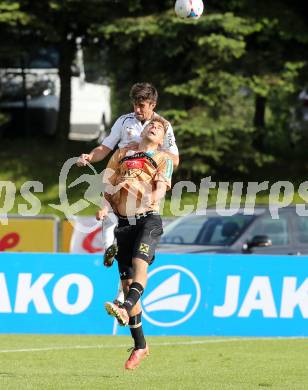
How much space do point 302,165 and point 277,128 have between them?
5072mm

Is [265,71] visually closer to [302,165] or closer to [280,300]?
[302,165]

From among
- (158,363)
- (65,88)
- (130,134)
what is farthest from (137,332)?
(65,88)

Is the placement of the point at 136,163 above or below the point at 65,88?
above

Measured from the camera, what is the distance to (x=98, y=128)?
3469cm

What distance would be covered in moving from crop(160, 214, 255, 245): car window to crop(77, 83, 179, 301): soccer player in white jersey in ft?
23.2

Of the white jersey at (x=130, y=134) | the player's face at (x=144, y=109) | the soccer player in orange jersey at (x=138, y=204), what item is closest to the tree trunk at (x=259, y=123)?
the white jersey at (x=130, y=134)

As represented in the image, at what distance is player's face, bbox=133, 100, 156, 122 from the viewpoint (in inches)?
373

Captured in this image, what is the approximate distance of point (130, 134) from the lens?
32.1 feet

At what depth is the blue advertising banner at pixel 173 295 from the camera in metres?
13.9

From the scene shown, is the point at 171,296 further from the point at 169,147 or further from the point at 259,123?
the point at 259,123

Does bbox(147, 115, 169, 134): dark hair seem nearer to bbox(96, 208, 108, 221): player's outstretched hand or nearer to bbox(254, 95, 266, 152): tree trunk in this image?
bbox(96, 208, 108, 221): player's outstretched hand

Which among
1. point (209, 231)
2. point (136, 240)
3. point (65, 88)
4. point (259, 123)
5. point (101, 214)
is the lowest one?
point (259, 123)

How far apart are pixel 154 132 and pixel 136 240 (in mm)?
945

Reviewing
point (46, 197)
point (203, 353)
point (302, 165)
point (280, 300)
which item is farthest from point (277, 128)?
point (203, 353)
